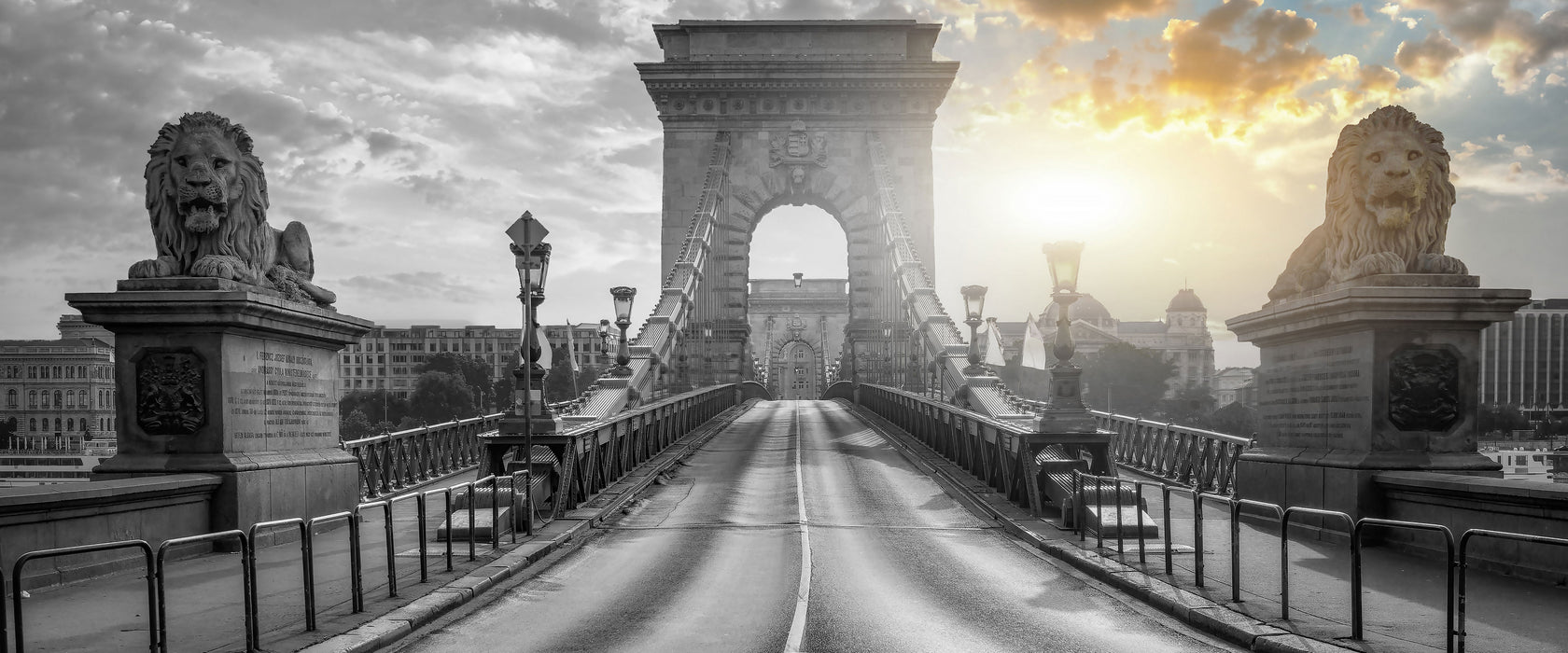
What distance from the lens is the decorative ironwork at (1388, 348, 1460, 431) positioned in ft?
37.6

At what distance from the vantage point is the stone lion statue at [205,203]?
12.4 metres

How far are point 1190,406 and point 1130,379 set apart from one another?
760 cm

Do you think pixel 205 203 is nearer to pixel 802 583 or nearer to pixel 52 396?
pixel 802 583

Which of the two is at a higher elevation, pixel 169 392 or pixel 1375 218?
pixel 1375 218

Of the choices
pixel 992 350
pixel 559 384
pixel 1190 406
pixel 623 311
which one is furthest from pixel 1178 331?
pixel 623 311

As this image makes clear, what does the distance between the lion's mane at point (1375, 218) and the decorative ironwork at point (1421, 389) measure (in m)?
1.03

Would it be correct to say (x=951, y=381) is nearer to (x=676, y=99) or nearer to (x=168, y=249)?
(x=168, y=249)

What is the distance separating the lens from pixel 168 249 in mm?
12547

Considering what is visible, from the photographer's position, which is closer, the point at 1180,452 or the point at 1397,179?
the point at 1397,179

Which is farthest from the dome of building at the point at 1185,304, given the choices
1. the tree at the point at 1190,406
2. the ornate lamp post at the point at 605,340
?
the ornate lamp post at the point at 605,340

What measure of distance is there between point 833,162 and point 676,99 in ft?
29.7

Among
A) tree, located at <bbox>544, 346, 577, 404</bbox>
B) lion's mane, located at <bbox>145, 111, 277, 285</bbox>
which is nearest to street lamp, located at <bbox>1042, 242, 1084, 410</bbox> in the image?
lion's mane, located at <bbox>145, 111, 277, 285</bbox>

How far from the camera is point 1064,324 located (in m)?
16.3

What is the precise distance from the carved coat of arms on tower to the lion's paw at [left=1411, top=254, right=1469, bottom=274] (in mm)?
50191
